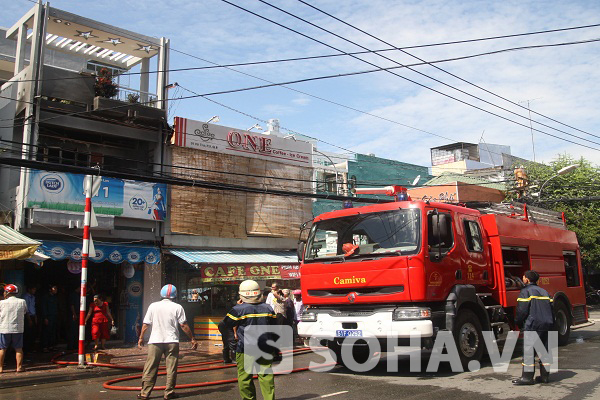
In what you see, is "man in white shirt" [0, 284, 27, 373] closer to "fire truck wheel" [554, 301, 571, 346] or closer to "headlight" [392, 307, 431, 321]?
"headlight" [392, 307, 431, 321]

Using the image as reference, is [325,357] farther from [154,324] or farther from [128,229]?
[128,229]

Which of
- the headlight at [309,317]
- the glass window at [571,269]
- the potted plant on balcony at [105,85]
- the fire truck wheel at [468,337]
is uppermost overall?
the potted plant on balcony at [105,85]

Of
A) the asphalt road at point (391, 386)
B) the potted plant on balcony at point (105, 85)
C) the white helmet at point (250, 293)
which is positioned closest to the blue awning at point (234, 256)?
the potted plant on balcony at point (105, 85)

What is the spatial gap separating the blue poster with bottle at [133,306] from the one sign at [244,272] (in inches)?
82.1

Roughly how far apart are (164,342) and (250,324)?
2.01m

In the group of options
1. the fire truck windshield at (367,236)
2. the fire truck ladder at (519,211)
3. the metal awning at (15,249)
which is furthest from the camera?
the fire truck ladder at (519,211)

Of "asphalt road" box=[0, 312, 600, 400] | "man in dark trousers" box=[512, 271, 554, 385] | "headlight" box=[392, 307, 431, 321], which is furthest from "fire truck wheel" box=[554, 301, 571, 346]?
"headlight" box=[392, 307, 431, 321]

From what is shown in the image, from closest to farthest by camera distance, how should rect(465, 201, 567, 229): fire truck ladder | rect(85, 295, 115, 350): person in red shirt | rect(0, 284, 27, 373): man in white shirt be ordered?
1. rect(0, 284, 27, 373): man in white shirt
2. rect(465, 201, 567, 229): fire truck ladder
3. rect(85, 295, 115, 350): person in red shirt

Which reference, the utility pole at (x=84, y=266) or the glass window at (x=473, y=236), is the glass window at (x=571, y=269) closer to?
the glass window at (x=473, y=236)

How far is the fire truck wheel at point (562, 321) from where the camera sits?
12.4 m

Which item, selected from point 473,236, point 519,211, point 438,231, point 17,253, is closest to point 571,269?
point 519,211

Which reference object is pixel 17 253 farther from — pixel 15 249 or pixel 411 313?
pixel 411 313

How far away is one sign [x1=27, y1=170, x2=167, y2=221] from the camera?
1472 cm

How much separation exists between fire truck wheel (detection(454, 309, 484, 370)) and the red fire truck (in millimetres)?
17
